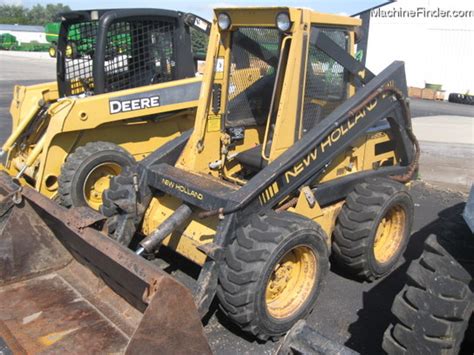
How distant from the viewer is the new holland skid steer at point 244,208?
10.6 ft

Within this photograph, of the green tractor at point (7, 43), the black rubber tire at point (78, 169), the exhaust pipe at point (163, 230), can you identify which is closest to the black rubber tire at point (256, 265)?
the exhaust pipe at point (163, 230)

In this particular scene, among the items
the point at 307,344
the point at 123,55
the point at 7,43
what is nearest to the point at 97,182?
the point at 123,55

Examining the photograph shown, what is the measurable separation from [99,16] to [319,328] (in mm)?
4286

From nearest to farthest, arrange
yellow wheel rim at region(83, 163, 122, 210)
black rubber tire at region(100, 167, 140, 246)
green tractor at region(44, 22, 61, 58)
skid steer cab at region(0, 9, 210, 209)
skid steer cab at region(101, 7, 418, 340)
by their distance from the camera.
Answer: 1. skid steer cab at region(101, 7, 418, 340)
2. black rubber tire at region(100, 167, 140, 246)
3. skid steer cab at region(0, 9, 210, 209)
4. yellow wheel rim at region(83, 163, 122, 210)
5. green tractor at region(44, 22, 61, 58)

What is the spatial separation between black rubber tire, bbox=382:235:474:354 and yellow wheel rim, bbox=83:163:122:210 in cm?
392

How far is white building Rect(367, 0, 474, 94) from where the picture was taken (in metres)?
22.2

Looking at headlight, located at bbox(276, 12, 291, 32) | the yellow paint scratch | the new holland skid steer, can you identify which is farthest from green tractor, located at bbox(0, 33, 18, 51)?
the yellow paint scratch

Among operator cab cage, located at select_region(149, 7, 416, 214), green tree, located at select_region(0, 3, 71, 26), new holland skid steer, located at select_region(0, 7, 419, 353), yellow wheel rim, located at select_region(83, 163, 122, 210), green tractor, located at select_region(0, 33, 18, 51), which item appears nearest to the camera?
new holland skid steer, located at select_region(0, 7, 419, 353)

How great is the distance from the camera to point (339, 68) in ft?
14.6

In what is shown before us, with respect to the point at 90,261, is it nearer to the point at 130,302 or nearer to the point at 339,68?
the point at 130,302

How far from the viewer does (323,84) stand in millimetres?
4375

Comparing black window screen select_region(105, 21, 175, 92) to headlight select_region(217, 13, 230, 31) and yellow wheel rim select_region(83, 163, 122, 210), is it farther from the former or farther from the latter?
headlight select_region(217, 13, 230, 31)

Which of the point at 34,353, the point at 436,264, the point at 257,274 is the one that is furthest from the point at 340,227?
the point at 34,353

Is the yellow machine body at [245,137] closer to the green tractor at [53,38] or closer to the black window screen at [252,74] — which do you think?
the black window screen at [252,74]
